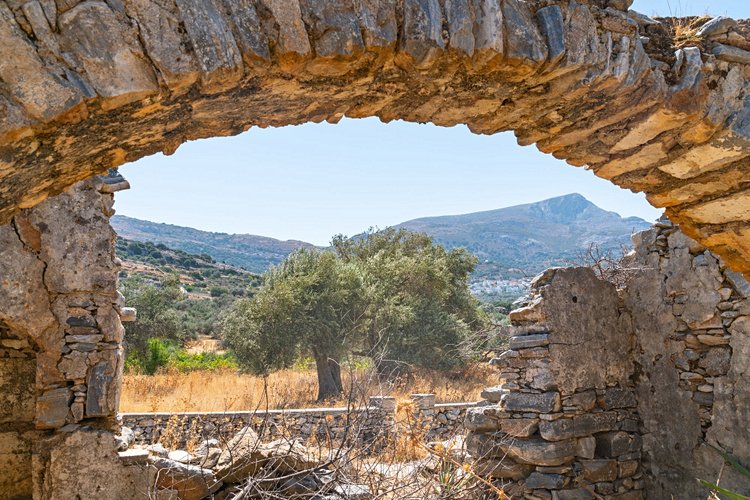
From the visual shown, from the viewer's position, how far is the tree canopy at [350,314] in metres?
15.0

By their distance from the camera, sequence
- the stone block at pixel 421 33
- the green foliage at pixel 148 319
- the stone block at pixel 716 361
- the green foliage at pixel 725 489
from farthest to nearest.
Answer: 1. the green foliage at pixel 148 319
2. the stone block at pixel 716 361
3. the green foliage at pixel 725 489
4. the stone block at pixel 421 33

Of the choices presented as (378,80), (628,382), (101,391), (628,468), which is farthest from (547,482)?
(378,80)

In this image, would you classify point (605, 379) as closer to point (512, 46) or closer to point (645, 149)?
point (645, 149)

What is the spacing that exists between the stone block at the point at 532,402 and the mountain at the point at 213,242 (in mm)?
60570

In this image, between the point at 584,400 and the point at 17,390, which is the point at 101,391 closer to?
the point at 17,390

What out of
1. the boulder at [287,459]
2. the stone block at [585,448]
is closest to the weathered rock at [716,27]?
the boulder at [287,459]

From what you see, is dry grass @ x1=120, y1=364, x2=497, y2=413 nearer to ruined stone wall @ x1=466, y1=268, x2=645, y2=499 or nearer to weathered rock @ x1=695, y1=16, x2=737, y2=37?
ruined stone wall @ x1=466, y1=268, x2=645, y2=499

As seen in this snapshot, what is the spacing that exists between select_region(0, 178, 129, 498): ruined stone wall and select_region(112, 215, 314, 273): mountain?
60.5m

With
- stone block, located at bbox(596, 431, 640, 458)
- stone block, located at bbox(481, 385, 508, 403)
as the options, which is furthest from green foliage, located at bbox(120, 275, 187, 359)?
stone block, located at bbox(596, 431, 640, 458)

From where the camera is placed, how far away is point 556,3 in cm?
260

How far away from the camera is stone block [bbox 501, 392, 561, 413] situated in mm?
6230

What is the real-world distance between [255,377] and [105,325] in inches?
372

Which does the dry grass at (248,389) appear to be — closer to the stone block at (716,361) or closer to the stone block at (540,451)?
the stone block at (540,451)

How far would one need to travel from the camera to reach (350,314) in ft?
53.3
